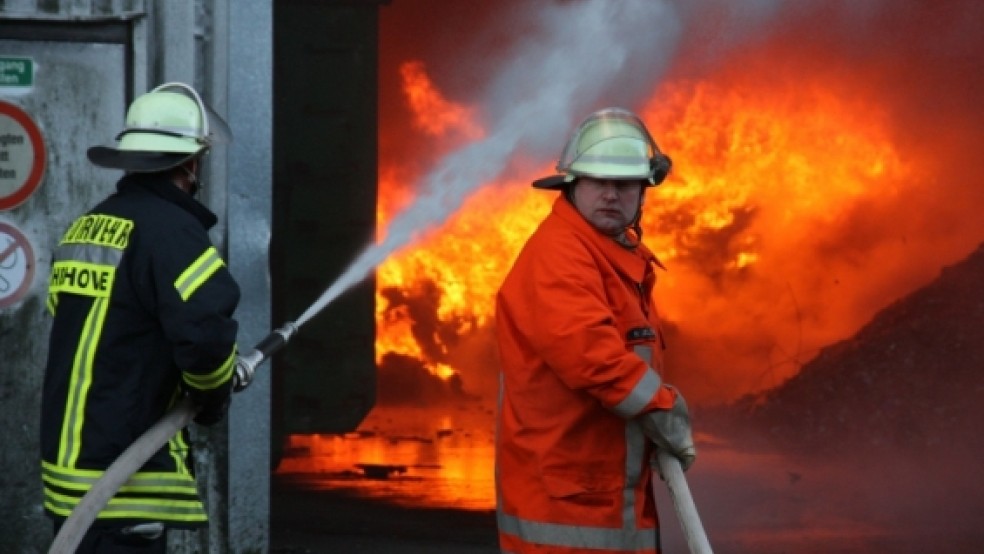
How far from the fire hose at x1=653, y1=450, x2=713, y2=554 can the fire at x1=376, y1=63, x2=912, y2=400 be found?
6185 mm

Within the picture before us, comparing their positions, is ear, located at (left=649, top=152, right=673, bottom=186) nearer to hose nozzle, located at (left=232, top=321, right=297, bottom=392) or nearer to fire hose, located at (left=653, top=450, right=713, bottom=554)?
fire hose, located at (left=653, top=450, right=713, bottom=554)

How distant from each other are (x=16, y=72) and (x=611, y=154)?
268 centimetres

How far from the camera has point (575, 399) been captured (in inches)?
185

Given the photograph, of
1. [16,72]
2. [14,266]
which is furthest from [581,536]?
[16,72]

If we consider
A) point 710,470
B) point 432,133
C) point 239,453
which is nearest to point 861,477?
point 710,470

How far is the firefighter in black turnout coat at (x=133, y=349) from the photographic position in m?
4.57

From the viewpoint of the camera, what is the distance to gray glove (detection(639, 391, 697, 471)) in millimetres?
4637

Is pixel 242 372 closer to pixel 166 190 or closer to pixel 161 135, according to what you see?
pixel 166 190

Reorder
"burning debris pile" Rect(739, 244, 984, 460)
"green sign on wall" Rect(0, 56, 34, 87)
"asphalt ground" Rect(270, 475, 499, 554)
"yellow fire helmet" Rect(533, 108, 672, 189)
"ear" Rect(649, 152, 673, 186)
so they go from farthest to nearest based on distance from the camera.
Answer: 1. "burning debris pile" Rect(739, 244, 984, 460)
2. "asphalt ground" Rect(270, 475, 499, 554)
3. "green sign on wall" Rect(0, 56, 34, 87)
4. "ear" Rect(649, 152, 673, 186)
5. "yellow fire helmet" Rect(533, 108, 672, 189)

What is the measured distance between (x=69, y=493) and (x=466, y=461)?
19.9 feet

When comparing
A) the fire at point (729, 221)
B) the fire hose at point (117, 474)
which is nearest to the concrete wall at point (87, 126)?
the fire hose at point (117, 474)

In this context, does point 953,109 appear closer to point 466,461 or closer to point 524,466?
point 466,461

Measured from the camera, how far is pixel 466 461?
10.6 meters

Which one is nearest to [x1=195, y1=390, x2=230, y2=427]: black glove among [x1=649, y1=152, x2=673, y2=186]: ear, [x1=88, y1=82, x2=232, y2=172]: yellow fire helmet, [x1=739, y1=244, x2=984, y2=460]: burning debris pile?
[x1=88, y1=82, x2=232, y2=172]: yellow fire helmet
